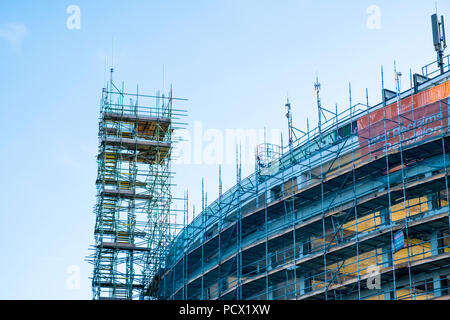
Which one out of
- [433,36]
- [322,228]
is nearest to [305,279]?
[322,228]

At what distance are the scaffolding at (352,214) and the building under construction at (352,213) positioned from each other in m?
0.05

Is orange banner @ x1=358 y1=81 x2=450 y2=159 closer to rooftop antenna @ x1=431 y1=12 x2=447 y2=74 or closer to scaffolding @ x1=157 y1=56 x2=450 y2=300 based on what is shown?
scaffolding @ x1=157 y1=56 x2=450 y2=300

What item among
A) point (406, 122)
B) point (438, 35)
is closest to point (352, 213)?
point (406, 122)

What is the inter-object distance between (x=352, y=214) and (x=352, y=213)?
107 mm

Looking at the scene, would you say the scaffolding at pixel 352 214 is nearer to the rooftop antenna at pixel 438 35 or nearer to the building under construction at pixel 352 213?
the building under construction at pixel 352 213

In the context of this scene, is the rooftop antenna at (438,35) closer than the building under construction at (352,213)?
No

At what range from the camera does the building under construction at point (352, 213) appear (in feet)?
103

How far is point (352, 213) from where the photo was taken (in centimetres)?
3481

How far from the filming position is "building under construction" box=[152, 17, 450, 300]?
3139cm

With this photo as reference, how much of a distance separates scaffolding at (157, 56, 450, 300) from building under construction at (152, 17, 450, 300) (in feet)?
0.17

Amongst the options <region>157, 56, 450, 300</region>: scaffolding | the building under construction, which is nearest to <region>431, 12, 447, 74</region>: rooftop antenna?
the building under construction

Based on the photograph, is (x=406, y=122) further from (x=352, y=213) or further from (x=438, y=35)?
(x=438, y=35)

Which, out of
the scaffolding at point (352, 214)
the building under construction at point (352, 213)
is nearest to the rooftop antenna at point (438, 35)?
the building under construction at point (352, 213)

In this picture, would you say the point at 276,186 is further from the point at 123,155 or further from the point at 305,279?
the point at 123,155
